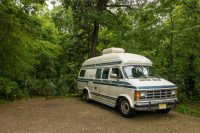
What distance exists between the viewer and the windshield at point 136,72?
924 cm

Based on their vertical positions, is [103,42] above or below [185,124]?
above

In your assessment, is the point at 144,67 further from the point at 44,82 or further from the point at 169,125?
the point at 44,82

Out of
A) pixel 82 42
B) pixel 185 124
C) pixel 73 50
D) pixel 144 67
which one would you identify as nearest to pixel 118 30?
pixel 82 42

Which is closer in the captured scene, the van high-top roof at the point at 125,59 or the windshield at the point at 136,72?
the windshield at the point at 136,72

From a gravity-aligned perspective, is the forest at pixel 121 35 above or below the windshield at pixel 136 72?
above

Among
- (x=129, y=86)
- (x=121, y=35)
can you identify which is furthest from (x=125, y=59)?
(x=121, y=35)

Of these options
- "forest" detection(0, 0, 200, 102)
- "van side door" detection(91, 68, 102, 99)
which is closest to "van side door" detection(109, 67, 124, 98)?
"van side door" detection(91, 68, 102, 99)

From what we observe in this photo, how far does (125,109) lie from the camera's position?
8.90 metres

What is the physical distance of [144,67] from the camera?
9812 mm

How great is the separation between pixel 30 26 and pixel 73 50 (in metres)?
7.18

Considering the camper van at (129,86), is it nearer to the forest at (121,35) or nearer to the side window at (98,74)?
the side window at (98,74)

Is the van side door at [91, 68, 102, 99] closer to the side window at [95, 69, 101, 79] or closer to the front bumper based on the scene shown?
the side window at [95, 69, 101, 79]

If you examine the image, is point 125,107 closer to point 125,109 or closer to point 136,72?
point 125,109

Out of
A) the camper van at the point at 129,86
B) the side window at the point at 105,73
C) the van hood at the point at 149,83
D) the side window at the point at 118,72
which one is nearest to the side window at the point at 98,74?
the camper van at the point at 129,86
